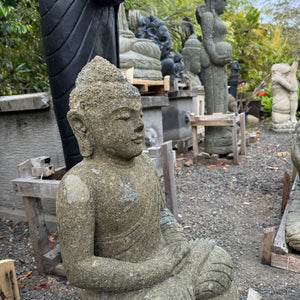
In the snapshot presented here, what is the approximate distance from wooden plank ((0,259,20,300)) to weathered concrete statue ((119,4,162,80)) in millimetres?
3840

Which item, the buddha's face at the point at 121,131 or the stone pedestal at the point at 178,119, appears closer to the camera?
the buddha's face at the point at 121,131

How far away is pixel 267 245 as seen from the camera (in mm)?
2576

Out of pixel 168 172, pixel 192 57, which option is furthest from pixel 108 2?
pixel 192 57

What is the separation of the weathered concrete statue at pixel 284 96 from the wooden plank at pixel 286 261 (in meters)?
7.43

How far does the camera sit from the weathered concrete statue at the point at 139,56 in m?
4.74

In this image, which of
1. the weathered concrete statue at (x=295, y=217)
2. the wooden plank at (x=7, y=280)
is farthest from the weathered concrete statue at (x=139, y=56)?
the wooden plank at (x=7, y=280)

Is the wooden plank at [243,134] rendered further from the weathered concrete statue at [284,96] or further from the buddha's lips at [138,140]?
the buddha's lips at [138,140]

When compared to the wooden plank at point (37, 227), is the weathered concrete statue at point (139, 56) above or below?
above

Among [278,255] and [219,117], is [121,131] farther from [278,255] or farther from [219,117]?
[219,117]

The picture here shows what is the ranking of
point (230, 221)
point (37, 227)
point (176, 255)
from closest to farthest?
point (176, 255)
point (37, 227)
point (230, 221)

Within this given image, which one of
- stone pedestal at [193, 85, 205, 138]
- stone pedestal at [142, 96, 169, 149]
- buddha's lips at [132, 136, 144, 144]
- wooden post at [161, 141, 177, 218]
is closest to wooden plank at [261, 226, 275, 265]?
wooden post at [161, 141, 177, 218]

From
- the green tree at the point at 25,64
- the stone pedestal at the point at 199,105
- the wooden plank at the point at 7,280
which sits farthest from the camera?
the stone pedestal at the point at 199,105

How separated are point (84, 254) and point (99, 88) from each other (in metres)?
0.70

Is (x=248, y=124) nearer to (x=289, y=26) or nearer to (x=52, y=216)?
(x=289, y=26)
